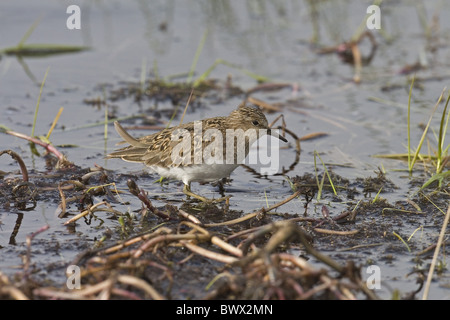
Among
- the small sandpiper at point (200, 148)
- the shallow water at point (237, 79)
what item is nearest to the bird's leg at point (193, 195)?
the small sandpiper at point (200, 148)

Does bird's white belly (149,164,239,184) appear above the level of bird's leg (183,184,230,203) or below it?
above

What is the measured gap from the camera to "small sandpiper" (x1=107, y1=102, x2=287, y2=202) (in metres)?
6.69

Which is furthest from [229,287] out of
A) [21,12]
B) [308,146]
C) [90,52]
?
[21,12]

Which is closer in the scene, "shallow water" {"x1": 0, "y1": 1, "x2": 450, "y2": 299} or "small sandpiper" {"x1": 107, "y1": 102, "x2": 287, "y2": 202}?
"small sandpiper" {"x1": 107, "y1": 102, "x2": 287, "y2": 202}

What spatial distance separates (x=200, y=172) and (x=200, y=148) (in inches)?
10.7

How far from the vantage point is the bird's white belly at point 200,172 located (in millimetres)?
6625

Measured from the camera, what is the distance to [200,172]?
6684 mm

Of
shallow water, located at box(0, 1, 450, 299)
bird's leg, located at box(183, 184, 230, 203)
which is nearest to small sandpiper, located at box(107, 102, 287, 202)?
bird's leg, located at box(183, 184, 230, 203)

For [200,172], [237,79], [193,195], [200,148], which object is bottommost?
[193,195]

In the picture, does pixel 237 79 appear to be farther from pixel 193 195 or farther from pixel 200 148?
pixel 193 195

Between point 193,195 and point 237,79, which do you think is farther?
point 237,79

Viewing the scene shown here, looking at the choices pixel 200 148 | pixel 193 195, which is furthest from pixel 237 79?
pixel 193 195

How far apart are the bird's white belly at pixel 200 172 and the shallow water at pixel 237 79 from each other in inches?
12.0

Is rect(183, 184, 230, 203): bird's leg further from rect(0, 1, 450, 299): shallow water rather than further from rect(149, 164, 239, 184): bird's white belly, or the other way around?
rect(0, 1, 450, 299): shallow water
